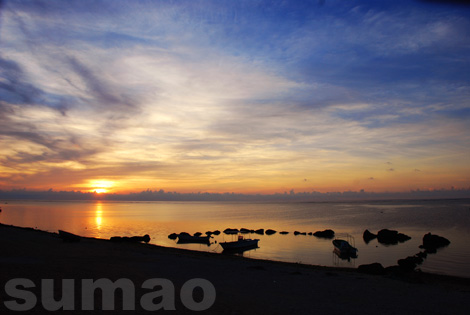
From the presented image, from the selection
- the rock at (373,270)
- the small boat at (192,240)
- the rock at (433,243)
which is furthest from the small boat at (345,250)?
the small boat at (192,240)

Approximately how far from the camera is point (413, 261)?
34.6 m

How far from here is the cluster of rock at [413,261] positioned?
26184mm

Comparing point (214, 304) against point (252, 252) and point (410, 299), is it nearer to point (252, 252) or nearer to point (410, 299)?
point (410, 299)

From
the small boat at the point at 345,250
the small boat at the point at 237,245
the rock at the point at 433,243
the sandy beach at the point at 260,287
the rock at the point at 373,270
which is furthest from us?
the small boat at the point at 237,245

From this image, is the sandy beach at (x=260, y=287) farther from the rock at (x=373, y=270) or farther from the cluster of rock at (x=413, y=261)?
the cluster of rock at (x=413, y=261)

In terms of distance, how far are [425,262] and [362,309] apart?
2893 centimetres

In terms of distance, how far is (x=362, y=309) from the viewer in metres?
14.2

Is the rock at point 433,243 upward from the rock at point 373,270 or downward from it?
downward

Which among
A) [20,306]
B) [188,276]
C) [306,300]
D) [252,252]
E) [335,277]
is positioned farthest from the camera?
[252,252]

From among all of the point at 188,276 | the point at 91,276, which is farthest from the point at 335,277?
the point at 91,276

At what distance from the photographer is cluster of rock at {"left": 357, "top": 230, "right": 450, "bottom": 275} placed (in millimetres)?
26184

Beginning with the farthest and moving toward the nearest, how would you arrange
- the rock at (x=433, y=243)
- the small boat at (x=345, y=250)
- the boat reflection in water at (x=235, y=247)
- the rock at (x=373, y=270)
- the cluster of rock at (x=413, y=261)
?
1. the boat reflection in water at (x=235, y=247)
2. the rock at (x=433, y=243)
3. the small boat at (x=345, y=250)
4. the cluster of rock at (x=413, y=261)
5. the rock at (x=373, y=270)

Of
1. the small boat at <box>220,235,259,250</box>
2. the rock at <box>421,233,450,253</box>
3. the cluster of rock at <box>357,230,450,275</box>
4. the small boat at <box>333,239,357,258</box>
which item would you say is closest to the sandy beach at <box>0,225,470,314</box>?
the cluster of rock at <box>357,230,450,275</box>

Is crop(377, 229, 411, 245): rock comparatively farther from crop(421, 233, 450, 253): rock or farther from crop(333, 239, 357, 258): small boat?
crop(333, 239, 357, 258): small boat
